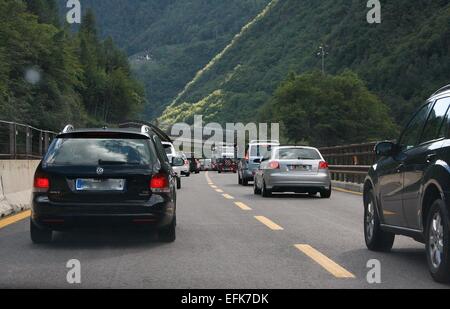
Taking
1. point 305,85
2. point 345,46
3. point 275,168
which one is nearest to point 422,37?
point 345,46

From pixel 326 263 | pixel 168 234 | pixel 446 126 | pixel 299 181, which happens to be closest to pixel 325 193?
pixel 299 181

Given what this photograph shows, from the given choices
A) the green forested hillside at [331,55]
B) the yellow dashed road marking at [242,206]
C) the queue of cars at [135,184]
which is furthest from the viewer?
the green forested hillside at [331,55]

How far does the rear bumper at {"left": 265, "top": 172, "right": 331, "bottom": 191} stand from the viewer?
18.3 metres

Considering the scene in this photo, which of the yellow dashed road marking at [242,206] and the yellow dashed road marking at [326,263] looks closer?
the yellow dashed road marking at [326,263]

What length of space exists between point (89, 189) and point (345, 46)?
131 m

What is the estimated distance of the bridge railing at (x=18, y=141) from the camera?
16812 mm

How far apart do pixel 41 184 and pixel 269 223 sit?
13.8 ft

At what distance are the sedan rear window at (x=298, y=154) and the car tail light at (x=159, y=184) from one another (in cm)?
1019

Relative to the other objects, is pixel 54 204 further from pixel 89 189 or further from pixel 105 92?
pixel 105 92

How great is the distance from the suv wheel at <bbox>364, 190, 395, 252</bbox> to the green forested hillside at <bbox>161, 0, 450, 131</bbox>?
305 ft

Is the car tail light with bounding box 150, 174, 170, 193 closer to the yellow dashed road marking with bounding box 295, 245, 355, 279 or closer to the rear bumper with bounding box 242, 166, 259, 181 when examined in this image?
the yellow dashed road marking with bounding box 295, 245, 355, 279

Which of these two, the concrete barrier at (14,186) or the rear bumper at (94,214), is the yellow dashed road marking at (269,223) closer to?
the rear bumper at (94,214)

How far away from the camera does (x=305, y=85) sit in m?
102

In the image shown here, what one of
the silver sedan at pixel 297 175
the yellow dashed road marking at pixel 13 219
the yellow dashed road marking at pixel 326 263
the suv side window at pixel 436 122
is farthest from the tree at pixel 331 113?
the suv side window at pixel 436 122
